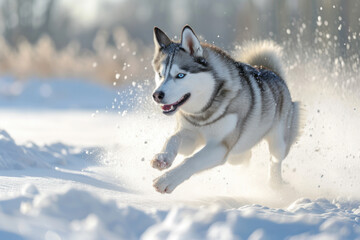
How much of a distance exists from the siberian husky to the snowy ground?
268mm

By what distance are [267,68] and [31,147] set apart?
84.1 inches

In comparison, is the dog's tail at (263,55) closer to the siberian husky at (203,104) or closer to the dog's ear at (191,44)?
the siberian husky at (203,104)

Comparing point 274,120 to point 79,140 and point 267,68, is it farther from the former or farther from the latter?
point 79,140

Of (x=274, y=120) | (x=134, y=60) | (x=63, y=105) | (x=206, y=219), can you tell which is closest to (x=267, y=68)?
(x=274, y=120)

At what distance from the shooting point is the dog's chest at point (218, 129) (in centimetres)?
334

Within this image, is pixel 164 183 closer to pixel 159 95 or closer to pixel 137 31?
pixel 159 95

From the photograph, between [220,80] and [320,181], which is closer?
[220,80]

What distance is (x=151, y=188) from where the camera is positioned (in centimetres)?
371

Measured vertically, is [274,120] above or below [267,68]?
below

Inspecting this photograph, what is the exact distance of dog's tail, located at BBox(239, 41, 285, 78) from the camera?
448 cm

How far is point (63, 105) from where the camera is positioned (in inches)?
453

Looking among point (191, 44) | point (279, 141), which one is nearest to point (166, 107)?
point (191, 44)

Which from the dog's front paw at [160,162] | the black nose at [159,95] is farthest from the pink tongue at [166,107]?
the dog's front paw at [160,162]

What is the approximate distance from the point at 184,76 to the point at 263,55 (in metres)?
1.47
